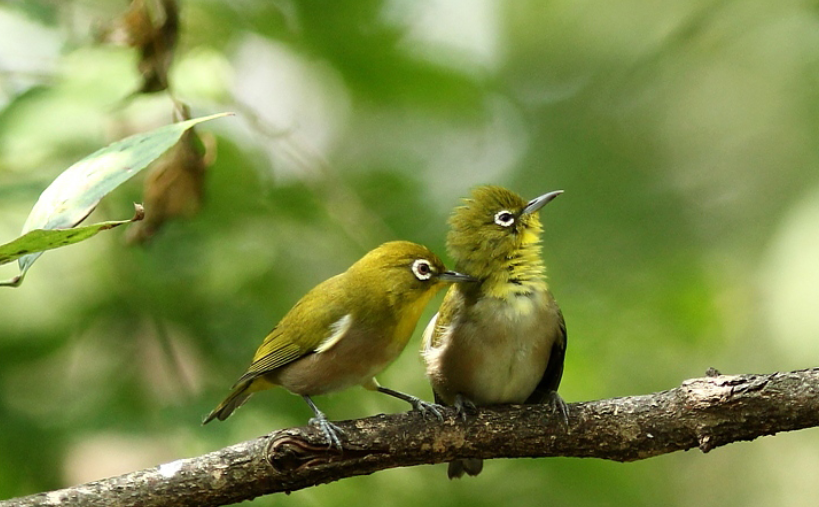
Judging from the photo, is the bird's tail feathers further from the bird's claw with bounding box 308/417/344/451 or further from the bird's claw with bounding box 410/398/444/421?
the bird's claw with bounding box 410/398/444/421

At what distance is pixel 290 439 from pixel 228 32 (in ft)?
8.92

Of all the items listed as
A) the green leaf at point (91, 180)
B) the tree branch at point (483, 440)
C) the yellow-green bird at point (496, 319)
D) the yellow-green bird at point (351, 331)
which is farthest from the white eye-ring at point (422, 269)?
the green leaf at point (91, 180)

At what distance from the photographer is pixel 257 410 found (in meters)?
4.55

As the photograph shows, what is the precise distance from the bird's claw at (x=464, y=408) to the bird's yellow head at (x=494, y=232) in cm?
61

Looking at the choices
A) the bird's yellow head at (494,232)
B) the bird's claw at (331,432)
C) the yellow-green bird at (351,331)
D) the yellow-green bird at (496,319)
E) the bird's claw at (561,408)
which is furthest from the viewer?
the bird's yellow head at (494,232)

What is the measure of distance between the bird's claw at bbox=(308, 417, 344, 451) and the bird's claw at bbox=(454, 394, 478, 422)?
21.9 inches

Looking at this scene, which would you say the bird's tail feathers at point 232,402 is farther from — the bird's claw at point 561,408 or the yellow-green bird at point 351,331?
the bird's claw at point 561,408

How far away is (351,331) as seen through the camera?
4.08 m

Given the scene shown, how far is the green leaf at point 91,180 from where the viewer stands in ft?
7.11

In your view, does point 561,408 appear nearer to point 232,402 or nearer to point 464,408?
point 464,408

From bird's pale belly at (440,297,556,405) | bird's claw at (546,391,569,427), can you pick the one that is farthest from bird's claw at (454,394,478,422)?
bird's claw at (546,391,569,427)

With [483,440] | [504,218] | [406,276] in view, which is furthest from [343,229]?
[483,440]

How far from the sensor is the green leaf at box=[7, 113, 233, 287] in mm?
2168

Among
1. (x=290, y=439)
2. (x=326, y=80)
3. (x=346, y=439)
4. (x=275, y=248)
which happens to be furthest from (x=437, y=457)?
(x=326, y=80)
